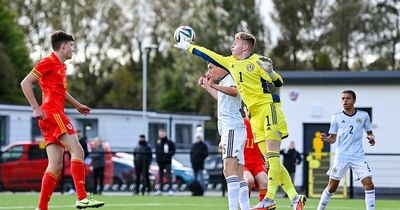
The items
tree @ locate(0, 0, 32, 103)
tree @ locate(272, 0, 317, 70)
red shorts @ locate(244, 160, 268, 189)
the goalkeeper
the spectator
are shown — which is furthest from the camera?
tree @ locate(0, 0, 32, 103)

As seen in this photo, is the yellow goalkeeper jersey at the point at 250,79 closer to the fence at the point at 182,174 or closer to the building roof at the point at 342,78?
the fence at the point at 182,174

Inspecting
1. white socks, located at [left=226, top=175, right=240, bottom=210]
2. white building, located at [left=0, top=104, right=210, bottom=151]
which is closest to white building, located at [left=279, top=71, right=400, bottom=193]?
white building, located at [left=0, top=104, right=210, bottom=151]

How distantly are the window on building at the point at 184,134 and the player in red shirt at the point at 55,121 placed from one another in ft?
108

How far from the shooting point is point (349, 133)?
14406 millimetres

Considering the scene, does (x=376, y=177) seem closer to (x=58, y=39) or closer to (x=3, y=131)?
(x=58, y=39)

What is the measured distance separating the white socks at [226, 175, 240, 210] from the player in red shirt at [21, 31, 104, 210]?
157 centimetres

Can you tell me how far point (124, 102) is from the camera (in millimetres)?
77188

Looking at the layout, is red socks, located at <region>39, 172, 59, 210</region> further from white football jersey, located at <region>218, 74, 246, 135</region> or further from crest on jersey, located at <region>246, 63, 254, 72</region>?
crest on jersey, located at <region>246, 63, 254, 72</region>

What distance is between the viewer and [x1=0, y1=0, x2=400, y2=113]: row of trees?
63.6 metres

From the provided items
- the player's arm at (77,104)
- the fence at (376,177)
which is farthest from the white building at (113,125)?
the player's arm at (77,104)

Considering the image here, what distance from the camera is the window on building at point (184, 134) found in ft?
151

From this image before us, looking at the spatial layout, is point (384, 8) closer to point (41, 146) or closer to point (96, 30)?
point (96, 30)

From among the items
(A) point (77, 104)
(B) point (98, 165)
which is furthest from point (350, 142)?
(B) point (98, 165)

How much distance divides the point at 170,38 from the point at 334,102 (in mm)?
38862
